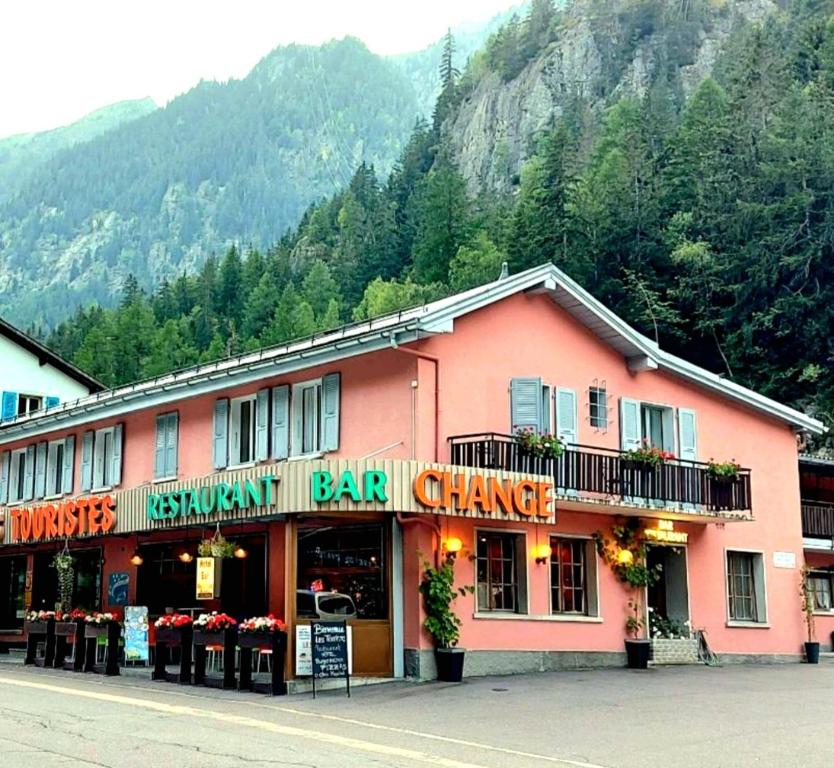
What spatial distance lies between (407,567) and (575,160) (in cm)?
7392

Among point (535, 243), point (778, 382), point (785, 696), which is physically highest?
point (535, 243)

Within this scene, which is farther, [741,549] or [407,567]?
[741,549]

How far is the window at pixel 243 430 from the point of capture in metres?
23.7

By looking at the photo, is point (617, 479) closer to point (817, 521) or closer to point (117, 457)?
point (817, 521)

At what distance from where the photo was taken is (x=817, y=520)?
2977 centimetres

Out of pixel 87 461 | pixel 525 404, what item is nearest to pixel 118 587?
pixel 87 461

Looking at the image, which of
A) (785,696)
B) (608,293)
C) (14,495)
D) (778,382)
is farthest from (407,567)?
(608,293)

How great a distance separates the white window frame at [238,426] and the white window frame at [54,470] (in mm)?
7257

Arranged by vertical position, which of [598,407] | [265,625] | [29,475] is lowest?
[265,625]

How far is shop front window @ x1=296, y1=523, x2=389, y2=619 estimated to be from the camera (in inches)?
799

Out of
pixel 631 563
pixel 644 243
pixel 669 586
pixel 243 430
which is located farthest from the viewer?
pixel 644 243

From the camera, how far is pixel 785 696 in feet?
60.0

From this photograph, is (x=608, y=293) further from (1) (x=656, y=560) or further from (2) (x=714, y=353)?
(1) (x=656, y=560)

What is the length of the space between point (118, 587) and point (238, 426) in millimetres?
5050
